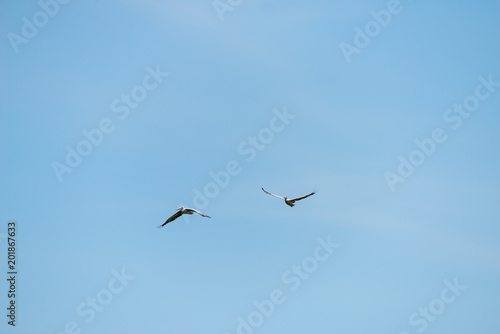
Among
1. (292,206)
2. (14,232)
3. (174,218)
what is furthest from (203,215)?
(14,232)

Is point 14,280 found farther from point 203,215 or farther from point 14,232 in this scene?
point 203,215

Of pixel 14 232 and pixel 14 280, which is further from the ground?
pixel 14 232

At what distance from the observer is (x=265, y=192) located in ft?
211

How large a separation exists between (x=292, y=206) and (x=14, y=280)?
25817mm

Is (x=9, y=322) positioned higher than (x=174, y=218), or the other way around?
(x=174, y=218)

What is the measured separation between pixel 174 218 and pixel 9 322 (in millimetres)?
16316

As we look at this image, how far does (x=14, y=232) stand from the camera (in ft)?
196

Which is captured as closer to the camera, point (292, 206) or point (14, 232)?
point (14, 232)

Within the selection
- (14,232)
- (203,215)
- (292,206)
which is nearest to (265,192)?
(292,206)

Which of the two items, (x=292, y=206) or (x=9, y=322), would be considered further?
(x=292, y=206)

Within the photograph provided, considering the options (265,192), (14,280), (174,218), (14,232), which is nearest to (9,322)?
(14,280)

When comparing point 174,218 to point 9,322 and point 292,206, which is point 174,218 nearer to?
point 292,206

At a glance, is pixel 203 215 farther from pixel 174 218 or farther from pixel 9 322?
pixel 9 322

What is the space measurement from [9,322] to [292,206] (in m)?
27.1
